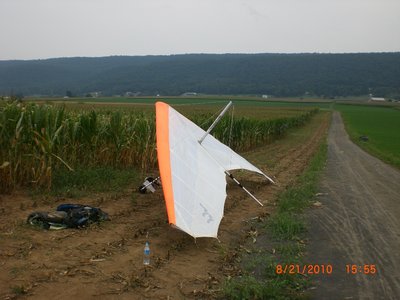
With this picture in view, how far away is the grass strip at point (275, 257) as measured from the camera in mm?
4980

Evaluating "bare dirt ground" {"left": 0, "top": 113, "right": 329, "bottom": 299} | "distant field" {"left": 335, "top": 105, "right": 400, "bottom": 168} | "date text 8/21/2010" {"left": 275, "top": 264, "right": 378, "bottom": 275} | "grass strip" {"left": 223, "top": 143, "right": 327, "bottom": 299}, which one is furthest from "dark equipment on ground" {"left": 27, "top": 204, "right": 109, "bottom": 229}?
"distant field" {"left": 335, "top": 105, "right": 400, "bottom": 168}

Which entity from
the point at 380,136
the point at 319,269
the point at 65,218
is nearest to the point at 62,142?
the point at 65,218

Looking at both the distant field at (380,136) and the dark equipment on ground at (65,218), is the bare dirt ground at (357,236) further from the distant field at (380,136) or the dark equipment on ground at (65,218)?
the distant field at (380,136)

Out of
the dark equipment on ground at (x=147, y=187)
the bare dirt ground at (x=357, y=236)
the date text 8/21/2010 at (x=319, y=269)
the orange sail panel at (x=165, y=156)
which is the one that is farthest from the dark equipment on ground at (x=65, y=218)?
the bare dirt ground at (x=357, y=236)

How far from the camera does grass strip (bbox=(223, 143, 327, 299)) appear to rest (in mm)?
4980

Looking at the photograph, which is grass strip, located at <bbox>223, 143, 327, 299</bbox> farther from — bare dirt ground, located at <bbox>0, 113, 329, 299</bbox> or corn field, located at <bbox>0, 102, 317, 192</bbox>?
corn field, located at <bbox>0, 102, 317, 192</bbox>

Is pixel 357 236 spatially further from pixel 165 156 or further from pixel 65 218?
pixel 65 218

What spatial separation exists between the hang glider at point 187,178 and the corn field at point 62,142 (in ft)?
6.30

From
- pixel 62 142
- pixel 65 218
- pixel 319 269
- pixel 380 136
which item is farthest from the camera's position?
pixel 380 136

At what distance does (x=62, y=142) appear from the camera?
10.2 metres

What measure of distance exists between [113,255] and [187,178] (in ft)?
5.90

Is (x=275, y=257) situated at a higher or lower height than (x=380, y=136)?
higher

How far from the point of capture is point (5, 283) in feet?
15.6

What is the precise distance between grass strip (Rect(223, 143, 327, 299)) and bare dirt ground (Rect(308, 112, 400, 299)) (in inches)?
9.7
